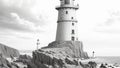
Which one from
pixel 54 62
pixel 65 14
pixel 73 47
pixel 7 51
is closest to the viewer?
pixel 54 62

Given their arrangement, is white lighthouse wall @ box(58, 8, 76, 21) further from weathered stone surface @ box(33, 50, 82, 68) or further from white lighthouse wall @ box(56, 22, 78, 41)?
weathered stone surface @ box(33, 50, 82, 68)

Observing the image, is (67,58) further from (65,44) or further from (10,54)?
(10,54)

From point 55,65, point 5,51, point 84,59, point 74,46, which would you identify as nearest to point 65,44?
point 74,46

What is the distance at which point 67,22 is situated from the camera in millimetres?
74625

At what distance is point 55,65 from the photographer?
4941cm

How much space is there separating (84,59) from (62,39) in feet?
27.1

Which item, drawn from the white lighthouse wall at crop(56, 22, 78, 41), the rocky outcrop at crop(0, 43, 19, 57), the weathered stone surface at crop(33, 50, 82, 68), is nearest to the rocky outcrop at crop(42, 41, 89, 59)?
the white lighthouse wall at crop(56, 22, 78, 41)

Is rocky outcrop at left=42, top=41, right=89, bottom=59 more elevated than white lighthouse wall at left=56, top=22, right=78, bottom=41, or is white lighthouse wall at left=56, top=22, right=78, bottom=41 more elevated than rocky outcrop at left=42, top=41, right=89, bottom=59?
white lighthouse wall at left=56, top=22, right=78, bottom=41

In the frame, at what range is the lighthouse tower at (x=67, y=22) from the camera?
244 ft

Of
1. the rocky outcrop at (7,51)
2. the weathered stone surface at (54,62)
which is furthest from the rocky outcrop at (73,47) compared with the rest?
the weathered stone surface at (54,62)

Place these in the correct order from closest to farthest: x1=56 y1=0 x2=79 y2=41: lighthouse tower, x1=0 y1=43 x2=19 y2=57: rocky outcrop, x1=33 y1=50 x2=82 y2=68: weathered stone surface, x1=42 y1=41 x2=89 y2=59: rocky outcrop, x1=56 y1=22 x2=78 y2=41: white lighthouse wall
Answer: x1=33 y1=50 x2=82 y2=68: weathered stone surface, x1=42 y1=41 x2=89 y2=59: rocky outcrop, x1=0 y1=43 x2=19 y2=57: rocky outcrop, x1=56 y1=22 x2=78 y2=41: white lighthouse wall, x1=56 y1=0 x2=79 y2=41: lighthouse tower

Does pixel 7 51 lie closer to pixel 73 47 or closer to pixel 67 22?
pixel 67 22

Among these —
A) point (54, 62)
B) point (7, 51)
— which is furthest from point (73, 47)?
point (54, 62)

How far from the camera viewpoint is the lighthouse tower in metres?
74.2
